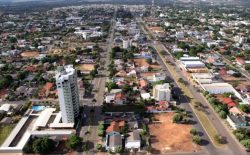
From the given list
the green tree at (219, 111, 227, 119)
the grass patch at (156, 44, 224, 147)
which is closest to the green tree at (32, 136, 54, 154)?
the grass patch at (156, 44, 224, 147)

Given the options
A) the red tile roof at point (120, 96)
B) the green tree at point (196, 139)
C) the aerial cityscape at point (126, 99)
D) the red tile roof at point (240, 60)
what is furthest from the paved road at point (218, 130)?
the red tile roof at point (240, 60)

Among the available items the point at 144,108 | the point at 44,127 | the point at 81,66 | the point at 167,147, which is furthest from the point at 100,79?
the point at 167,147

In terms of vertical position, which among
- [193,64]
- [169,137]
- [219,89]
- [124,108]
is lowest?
[169,137]

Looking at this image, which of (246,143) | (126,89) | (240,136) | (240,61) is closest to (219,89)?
(240,136)

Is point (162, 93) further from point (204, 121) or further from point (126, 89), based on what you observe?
point (204, 121)

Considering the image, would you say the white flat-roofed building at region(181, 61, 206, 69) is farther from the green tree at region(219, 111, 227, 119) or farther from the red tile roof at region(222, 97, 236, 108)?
the green tree at region(219, 111, 227, 119)

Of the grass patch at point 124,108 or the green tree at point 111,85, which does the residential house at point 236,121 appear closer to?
the grass patch at point 124,108
